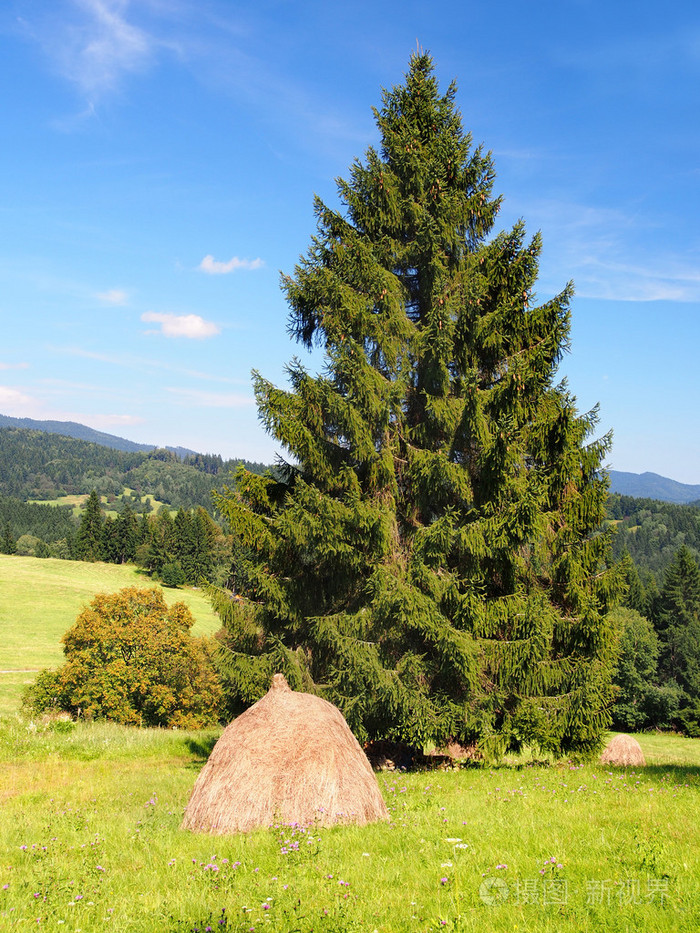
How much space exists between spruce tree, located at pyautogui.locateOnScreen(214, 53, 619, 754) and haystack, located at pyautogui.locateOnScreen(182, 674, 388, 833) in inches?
144

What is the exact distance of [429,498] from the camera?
13.1 meters

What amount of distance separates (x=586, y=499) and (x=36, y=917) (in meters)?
11.6

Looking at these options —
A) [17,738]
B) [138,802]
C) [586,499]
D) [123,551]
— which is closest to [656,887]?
[138,802]

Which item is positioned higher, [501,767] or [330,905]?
[330,905]

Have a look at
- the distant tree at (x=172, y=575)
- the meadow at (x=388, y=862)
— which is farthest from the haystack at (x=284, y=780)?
the distant tree at (x=172, y=575)

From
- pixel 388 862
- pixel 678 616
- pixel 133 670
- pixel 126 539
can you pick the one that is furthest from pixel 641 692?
pixel 126 539

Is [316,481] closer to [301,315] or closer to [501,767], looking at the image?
[301,315]

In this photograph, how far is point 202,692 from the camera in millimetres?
34438

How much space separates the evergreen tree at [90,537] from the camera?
106 metres

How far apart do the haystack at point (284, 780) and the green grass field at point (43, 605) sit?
3250 cm

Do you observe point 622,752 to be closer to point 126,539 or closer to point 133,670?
point 133,670

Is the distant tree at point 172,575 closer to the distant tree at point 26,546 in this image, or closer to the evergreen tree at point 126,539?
the evergreen tree at point 126,539

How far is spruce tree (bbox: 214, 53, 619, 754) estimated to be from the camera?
11.9 meters

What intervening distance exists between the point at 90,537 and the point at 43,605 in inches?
1486
